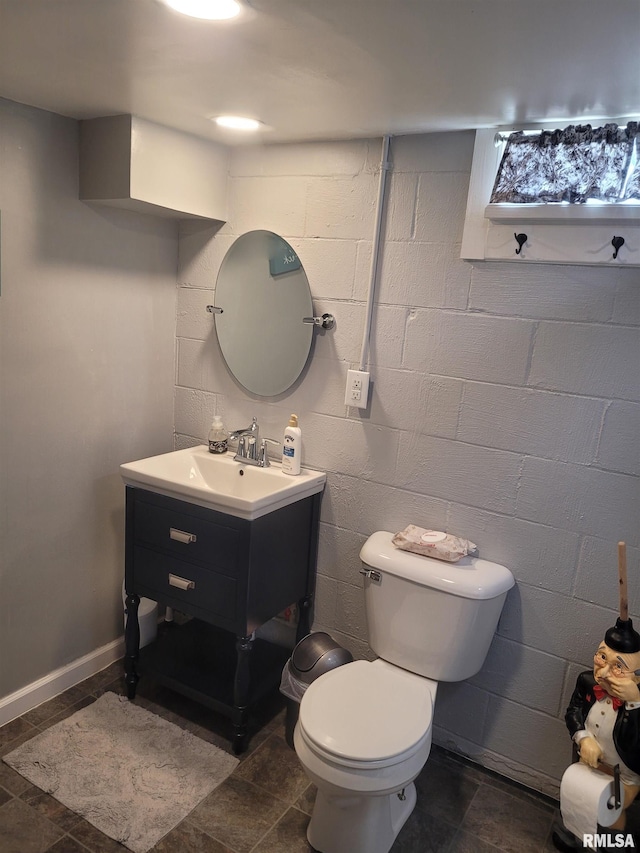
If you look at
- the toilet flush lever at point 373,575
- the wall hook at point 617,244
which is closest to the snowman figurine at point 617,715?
the toilet flush lever at point 373,575

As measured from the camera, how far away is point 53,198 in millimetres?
2029

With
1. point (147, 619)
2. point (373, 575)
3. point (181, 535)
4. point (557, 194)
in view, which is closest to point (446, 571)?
point (373, 575)

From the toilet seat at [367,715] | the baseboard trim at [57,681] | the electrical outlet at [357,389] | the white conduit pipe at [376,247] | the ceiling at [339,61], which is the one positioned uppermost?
the ceiling at [339,61]

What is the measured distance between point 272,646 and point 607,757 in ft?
4.26

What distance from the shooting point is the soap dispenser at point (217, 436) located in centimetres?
243

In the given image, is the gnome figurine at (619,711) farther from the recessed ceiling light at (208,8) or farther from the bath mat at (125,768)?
the recessed ceiling light at (208,8)

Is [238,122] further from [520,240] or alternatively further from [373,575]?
[373,575]

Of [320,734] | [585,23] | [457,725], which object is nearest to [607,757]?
[457,725]

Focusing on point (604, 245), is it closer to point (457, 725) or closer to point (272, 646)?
point (457, 725)

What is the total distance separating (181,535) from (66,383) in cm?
69

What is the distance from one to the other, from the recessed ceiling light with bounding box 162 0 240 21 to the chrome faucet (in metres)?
1.41

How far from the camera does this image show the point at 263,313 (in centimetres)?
233

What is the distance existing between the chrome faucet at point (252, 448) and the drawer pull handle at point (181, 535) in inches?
15.3
